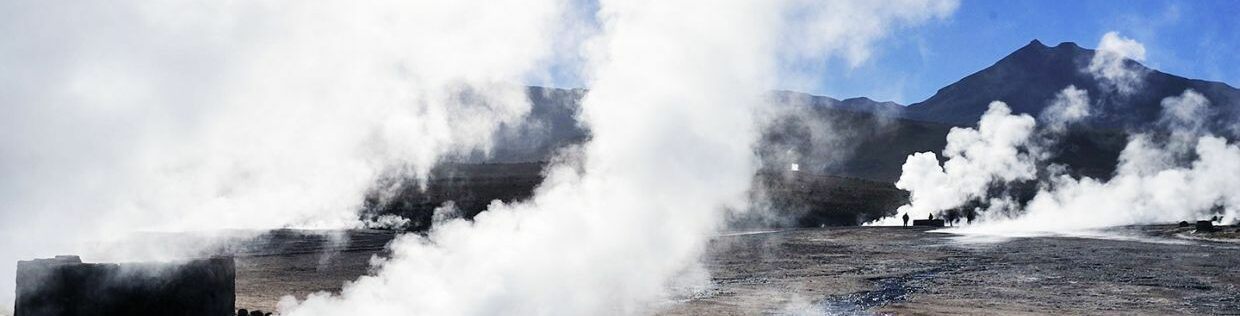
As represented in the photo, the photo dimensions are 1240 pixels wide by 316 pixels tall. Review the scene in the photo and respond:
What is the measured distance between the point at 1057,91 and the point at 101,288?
198 meters

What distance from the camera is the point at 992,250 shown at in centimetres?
2505

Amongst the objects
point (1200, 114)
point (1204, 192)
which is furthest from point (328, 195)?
point (1200, 114)

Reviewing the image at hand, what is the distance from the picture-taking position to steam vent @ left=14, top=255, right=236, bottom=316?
28.3 ft

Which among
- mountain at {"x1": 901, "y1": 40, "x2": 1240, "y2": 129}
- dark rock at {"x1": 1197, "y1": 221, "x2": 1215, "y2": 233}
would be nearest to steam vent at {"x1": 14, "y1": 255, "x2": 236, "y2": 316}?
dark rock at {"x1": 1197, "y1": 221, "x2": 1215, "y2": 233}

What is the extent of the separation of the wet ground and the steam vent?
213 inches

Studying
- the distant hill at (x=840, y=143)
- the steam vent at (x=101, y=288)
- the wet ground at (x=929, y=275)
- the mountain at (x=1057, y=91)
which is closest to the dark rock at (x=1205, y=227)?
the wet ground at (x=929, y=275)

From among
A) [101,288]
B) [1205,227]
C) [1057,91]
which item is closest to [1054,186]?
[1205,227]

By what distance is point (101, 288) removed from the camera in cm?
862

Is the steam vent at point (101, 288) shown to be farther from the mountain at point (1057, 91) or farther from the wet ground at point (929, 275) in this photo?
the mountain at point (1057, 91)

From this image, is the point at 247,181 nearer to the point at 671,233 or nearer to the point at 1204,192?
the point at 671,233

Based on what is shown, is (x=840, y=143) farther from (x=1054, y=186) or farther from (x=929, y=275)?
(x=929, y=275)

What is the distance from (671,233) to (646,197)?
6.32 feet

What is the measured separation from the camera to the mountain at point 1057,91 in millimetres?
160900

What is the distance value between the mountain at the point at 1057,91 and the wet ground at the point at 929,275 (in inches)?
5357
